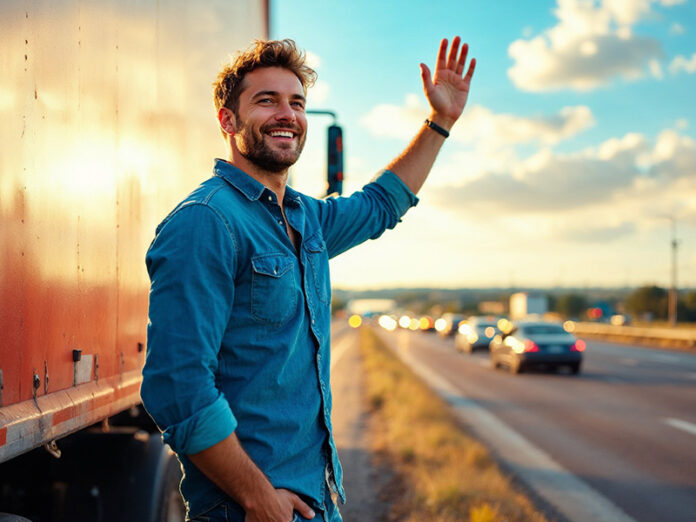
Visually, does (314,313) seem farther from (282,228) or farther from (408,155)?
(408,155)

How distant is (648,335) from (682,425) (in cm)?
2958

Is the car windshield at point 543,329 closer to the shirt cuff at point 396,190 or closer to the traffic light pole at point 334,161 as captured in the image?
the traffic light pole at point 334,161

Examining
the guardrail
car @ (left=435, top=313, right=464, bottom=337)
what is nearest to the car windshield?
the guardrail

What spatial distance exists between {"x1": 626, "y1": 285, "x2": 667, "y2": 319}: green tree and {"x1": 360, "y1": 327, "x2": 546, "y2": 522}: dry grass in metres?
96.0

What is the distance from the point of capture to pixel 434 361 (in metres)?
26.9

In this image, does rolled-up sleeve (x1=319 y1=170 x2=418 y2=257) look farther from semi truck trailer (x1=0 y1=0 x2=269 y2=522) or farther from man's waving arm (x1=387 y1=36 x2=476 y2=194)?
semi truck trailer (x1=0 y1=0 x2=269 y2=522)

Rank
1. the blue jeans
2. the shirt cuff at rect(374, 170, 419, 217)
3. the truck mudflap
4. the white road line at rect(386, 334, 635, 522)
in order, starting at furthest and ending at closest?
the white road line at rect(386, 334, 635, 522) → the shirt cuff at rect(374, 170, 419, 217) → the blue jeans → the truck mudflap

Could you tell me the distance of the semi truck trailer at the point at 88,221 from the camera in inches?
73.0

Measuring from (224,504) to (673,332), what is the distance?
36.4 metres

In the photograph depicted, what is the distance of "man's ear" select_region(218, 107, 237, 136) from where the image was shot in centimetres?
229

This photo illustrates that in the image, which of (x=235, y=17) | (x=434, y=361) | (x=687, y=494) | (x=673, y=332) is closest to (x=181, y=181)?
(x=235, y=17)

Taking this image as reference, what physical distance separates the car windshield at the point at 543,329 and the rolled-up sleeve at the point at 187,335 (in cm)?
1854

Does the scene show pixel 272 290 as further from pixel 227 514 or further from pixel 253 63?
pixel 253 63

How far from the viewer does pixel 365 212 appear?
284cm
